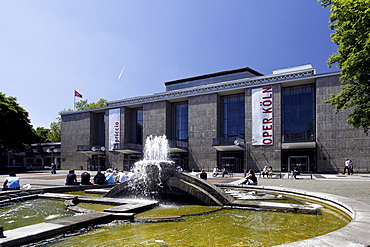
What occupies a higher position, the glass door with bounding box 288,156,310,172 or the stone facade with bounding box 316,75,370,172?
the stone facade with bounding box 316,75,370,172

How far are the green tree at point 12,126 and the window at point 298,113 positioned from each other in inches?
1703

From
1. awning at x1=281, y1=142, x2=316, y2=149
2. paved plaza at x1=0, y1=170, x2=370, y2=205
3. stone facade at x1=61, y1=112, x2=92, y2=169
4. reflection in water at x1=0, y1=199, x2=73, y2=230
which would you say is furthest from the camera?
stone facade at x1=61, y1=112, x2=92, y2=169

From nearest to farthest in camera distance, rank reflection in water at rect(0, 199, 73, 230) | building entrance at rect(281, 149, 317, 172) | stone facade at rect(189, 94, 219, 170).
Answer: reflection in water at rect(0, 199, 73, 230)
building entrance at rect(281, 149, 317, 172)
stone facade at rect(189, 94, 219, 170)

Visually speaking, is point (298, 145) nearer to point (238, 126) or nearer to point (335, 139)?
point (335, 139)

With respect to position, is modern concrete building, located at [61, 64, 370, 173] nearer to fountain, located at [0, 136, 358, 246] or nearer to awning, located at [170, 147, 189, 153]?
awning, located at [170, 147, 189, 153]

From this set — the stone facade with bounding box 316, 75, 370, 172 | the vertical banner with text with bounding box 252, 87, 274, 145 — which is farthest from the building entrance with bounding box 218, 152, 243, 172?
the stone facade with bounding box 316, 75, 370, 172

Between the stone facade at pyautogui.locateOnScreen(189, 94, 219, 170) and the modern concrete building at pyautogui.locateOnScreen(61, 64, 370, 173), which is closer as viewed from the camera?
the modern concrete building at pyautogui.locateOnScreen(61, 64, 370, 173)

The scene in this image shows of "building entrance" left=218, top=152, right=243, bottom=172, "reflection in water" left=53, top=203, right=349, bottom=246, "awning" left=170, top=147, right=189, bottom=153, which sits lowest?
"building entrance" left=218, top=152, right=243, bottom=172

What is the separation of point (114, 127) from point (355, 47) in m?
44.7

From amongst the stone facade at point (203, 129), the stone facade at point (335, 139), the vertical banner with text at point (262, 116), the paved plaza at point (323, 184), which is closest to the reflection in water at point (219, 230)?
the paved plaza at point (323, 184)

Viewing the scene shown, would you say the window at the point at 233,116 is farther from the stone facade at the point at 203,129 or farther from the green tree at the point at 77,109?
the green tree at the point at 77,109

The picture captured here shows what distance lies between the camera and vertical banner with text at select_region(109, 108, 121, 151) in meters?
51.7

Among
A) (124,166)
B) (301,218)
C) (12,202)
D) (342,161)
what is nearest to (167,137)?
(124,166)

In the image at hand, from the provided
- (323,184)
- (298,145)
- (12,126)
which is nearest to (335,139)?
(298,145)
